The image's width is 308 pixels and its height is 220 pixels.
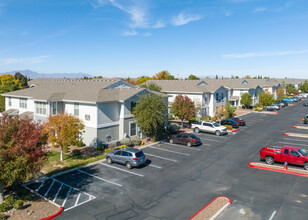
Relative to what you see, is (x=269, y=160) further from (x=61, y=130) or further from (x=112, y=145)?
(x=61, y=130)

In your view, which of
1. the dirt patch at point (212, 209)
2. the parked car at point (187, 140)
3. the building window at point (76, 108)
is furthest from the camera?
the building window at point (76, 108)

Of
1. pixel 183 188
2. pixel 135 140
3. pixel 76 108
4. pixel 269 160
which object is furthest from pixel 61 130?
pixel 269 160

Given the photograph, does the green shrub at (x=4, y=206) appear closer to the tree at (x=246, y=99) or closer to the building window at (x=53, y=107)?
the building window at (x=53, y=107)

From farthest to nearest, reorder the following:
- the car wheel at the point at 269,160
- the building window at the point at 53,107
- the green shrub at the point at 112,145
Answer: the building window at the point at 53,107 → the green shrub at the point at 112,145 → the car wheel at the point at 269,160

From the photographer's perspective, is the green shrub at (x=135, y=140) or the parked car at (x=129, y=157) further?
the green shrub at (x=135, y=140)

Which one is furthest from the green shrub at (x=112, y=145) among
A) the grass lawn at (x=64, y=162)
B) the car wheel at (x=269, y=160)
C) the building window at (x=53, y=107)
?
the car wheel at (x=269, y=160)
